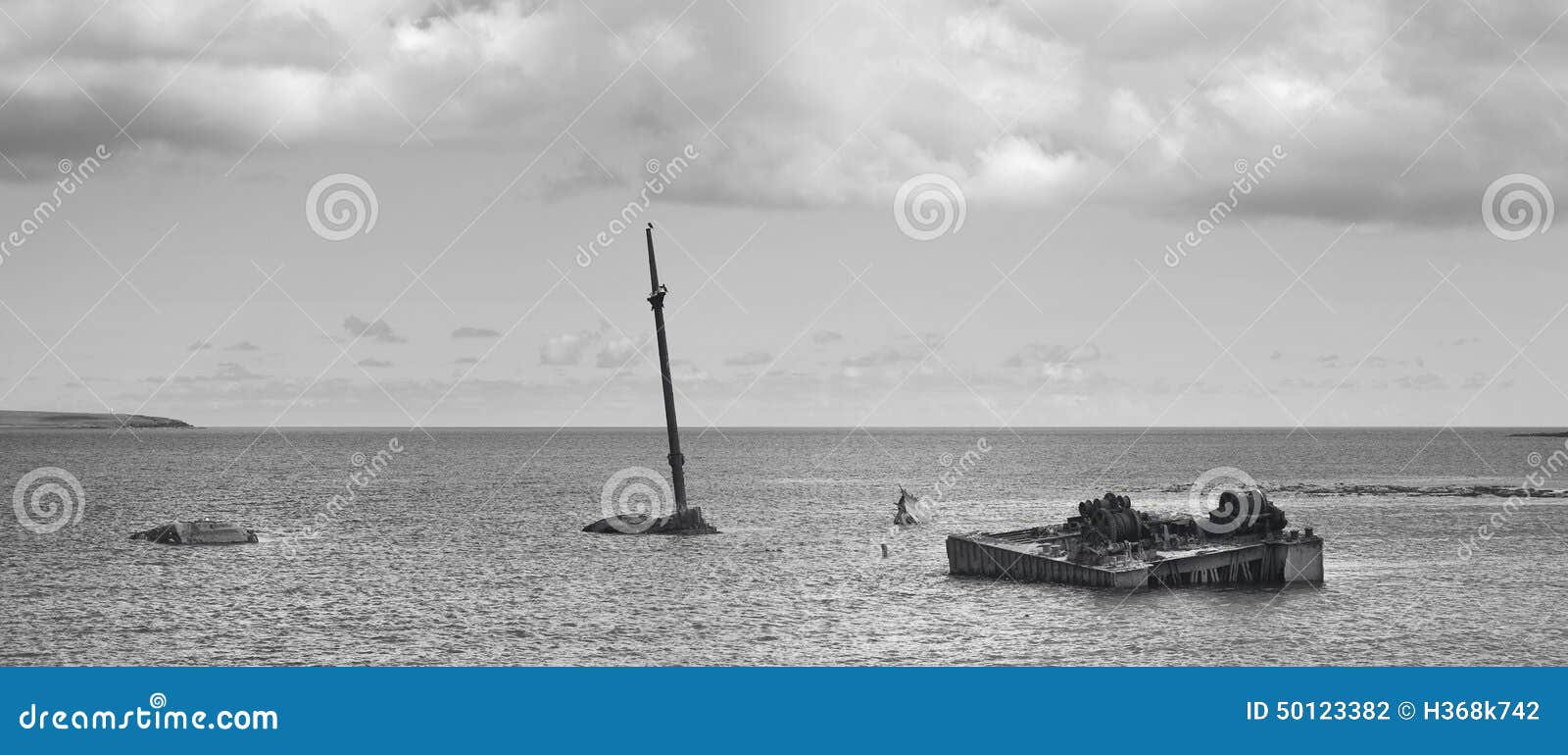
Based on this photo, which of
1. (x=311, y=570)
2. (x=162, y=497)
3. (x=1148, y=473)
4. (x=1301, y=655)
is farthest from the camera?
(x=1148, y=473)

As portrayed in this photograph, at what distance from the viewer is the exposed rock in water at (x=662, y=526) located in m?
88.7

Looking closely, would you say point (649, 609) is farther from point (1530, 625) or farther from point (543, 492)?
point (543, 492)

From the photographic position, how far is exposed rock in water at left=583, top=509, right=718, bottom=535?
8869 cm

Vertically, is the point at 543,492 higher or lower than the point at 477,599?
higher

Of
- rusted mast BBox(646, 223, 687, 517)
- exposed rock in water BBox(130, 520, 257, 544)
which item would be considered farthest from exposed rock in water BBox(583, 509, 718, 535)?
exposed rock in water BBox(130, 520, 257, 544)

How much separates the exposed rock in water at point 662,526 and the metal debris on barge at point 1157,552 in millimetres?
23273

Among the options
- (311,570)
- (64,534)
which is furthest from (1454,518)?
(64,534)

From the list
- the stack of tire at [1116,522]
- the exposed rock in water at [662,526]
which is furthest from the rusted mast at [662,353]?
the stack of tire at [1116,522]

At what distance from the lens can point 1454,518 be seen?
105 meters

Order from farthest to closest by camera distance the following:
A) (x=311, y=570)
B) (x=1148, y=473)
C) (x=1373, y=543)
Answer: (x=1148, y=473), (x=1373, y=543), (x=311, y=570)

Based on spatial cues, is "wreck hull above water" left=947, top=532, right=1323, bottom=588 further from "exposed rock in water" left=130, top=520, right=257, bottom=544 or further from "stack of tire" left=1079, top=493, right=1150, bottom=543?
"exposed rock in water" left=130, top=520, right=257, bottom=544

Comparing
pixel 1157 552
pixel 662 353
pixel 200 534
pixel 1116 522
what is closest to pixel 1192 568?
pixel 1157 552

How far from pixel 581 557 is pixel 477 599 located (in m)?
17.0

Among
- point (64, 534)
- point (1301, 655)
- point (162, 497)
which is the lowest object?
point (1301, 655)
